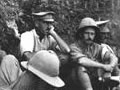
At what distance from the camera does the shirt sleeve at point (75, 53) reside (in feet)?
21.0

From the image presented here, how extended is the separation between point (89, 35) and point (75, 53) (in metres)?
Answer: 0.40

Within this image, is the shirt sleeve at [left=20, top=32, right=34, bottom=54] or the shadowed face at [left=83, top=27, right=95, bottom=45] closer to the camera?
the shirt sleeve at [left=20, top=32, right=34, bottom=54]

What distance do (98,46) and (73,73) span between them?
77cm

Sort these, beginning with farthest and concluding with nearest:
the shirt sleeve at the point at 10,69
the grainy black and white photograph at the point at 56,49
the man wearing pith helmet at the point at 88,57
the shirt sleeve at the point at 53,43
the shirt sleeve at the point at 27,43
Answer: the shirt sleeve at the point at 53,43 < the shirt sleeve at the point at 27,43 < the man wearing pith helmet at the point at 88,57 < the shirt sleeve at the point at 10,69 < the grainy black and white photograph at the point at 56,49

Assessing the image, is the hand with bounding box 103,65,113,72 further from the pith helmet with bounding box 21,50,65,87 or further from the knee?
the pith helmet with bounding box 21,50,65,87

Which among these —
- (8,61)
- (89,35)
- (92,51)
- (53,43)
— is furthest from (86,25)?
(8,61)

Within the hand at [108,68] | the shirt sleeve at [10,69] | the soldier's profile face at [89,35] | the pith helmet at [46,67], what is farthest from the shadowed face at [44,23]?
the pith helmet at [46,67]

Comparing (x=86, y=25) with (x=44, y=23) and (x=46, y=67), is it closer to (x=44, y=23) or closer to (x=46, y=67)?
(x=44, y=23)

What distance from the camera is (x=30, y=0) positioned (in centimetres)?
856

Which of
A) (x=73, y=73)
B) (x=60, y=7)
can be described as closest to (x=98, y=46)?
(x=73, y=73)

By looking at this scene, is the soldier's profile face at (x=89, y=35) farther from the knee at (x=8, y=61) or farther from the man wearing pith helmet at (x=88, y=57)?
the knee at (x=8, y=61)

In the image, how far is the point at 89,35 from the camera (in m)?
6.68

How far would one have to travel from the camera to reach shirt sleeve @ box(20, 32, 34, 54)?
6.53 meters

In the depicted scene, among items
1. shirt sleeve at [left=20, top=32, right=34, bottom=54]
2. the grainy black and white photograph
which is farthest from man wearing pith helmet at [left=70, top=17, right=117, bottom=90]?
shirt sleeve at [left=20, top=32, right=34, bottom=54]
